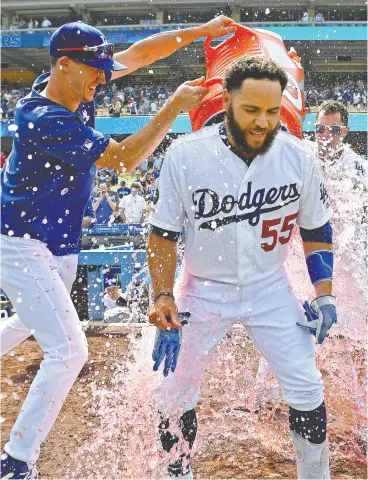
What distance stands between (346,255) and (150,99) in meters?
21.9

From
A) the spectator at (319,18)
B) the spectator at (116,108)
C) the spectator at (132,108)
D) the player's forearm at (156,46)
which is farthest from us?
the spectator at (319,18)

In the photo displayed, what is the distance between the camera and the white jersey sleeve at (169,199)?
2.64 meters

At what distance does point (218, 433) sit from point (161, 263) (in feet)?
5.02

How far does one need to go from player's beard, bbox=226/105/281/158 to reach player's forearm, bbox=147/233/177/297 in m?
0.54

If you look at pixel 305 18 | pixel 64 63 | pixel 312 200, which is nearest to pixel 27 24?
pixel 305 18

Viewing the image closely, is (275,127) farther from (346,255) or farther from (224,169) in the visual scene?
(346,255)

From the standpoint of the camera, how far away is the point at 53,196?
2.64 meters

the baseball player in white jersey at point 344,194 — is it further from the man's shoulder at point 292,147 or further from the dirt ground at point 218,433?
the man's shoulder at point 292,147

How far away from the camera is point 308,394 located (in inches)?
98.8

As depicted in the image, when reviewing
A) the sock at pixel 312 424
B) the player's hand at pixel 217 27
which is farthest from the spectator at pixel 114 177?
the sock at pixel 312 424

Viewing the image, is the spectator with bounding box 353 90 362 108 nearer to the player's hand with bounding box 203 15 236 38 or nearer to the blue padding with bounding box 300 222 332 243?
the player's hand with bounding box 203 15 236 38

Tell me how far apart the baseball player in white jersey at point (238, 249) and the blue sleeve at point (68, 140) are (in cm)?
35

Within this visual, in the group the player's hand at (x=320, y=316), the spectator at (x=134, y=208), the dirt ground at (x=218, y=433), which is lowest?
the dirt ground at (x=218, y=433)

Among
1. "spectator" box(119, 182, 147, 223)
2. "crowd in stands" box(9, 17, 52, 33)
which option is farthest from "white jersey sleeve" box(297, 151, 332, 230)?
"crowd in stands" box(9, 17, 52, 33)
